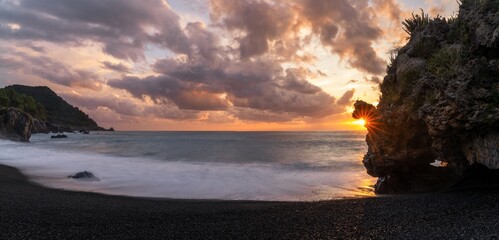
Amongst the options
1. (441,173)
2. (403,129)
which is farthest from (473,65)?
(441,173)

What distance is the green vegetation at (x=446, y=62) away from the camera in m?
12.7

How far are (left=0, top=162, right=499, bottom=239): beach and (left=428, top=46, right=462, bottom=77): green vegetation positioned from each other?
185 inches

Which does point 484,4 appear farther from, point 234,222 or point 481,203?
point 234,222

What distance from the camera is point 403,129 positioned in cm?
1591

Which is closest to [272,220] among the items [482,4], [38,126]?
Answer: [482,4]

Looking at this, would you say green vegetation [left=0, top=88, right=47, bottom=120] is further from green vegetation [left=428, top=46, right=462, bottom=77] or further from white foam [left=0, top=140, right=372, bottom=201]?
green vegetation [left=428, top=46, right=462, bottom=77]

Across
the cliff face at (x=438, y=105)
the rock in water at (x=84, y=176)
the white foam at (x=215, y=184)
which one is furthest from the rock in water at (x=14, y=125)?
the cliff face at (x=438, y=105)

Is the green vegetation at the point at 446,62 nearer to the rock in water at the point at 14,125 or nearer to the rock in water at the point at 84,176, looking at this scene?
the rock in water at the point at 84,176

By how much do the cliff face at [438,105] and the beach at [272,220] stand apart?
2.12 meters

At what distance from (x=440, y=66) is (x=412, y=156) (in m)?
4.69

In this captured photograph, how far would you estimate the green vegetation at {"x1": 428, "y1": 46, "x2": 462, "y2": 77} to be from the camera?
12.7 meters

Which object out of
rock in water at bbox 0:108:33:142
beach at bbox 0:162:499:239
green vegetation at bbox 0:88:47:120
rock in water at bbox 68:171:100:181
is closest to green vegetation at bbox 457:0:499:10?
beach at bbox 0:162:499:239

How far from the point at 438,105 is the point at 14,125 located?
278 feet

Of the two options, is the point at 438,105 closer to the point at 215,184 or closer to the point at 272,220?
the point at 272,220
